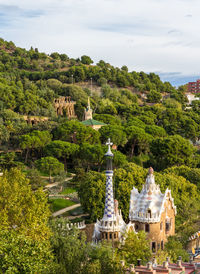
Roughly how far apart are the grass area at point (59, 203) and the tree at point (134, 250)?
76.8 ft

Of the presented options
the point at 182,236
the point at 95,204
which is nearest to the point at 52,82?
the point at 95,204

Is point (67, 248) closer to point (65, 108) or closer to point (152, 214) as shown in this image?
point (152, 214)

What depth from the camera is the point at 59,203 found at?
5897cm

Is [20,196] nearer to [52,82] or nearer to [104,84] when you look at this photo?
[52,82]

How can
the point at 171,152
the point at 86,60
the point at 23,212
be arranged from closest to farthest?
the point at 23,212 < the point at 171,152 < the point at 86,60

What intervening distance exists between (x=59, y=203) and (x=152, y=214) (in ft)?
68.5

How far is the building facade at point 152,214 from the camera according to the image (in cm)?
4072

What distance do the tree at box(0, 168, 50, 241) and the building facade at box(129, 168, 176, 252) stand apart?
9.02 metres

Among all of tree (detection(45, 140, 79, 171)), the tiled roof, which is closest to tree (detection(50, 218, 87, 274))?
tree (detection(45, 140, 79, 171))

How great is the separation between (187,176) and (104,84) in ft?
255

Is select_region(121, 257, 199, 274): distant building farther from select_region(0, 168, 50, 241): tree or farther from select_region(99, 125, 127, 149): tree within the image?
select_region(99, 125, 127, 149): tree

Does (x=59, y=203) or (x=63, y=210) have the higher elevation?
(x=59, y=203)

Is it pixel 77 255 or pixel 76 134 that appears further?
pixel 76 134

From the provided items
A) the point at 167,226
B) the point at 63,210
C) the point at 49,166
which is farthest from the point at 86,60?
the point at 167,226
